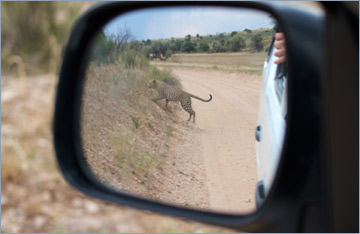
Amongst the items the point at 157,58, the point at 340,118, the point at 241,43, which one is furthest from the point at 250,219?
the point at 157,58

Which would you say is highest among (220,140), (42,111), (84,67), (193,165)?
(84,67)

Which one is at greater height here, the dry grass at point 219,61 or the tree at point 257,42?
the tree at point 257,42

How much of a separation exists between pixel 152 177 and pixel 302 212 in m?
1.27

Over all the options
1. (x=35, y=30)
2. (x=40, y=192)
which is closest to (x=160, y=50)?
(x=40, y=192)

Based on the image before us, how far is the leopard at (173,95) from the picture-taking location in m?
1.77

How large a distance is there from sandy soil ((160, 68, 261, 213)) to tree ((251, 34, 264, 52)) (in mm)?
151

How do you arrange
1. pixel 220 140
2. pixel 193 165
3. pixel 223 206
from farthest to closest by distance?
pixel 193 165 < pixel 220 140 < pixel 223 206

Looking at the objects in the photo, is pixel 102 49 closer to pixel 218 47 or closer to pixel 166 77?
pixel 166 77

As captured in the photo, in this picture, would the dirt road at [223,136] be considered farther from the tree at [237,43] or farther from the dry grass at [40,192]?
the dry grass at [40,192]

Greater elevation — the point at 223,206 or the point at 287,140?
the point at 287,140

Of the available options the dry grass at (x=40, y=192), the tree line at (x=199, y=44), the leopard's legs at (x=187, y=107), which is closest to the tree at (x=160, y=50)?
the tree line at (x=199, y=44)

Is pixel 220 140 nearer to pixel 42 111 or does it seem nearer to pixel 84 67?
pixel 84 67

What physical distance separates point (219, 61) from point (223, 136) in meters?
0.36

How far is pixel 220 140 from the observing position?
72.9 inches
